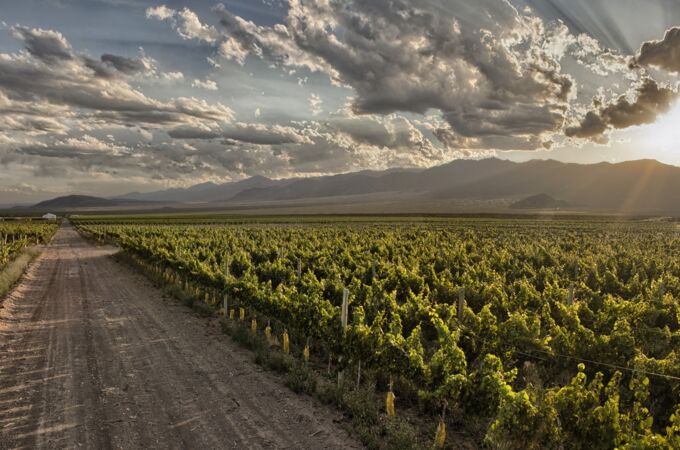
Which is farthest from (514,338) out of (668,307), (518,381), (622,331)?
(668,307)

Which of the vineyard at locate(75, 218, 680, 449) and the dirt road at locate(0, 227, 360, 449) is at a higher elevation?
the vineyard at locate(75, 218, 680, 449)

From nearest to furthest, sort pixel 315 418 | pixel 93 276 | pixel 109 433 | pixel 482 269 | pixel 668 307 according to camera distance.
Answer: pixel 109 433 < pixel 315 418 < pixel 668 307 < pixel 482 269 < pixel 93 276

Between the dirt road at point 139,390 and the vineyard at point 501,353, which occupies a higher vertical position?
the vineyard at point 501,353

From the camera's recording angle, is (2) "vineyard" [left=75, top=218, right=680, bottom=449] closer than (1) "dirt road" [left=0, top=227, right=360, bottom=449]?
Yes

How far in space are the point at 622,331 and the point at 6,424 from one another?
13439mm

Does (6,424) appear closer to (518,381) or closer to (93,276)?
(518,381)

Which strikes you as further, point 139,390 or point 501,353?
point 501,353

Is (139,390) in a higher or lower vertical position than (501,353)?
lower

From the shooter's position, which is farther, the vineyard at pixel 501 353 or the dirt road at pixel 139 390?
the dirt road at pixel 139 390

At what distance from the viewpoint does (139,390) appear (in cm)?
992

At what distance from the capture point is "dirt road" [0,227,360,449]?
801 centimetres

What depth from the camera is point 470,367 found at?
36.9 ft

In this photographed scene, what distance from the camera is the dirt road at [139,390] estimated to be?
8008mm

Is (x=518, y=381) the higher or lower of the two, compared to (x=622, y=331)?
lower
